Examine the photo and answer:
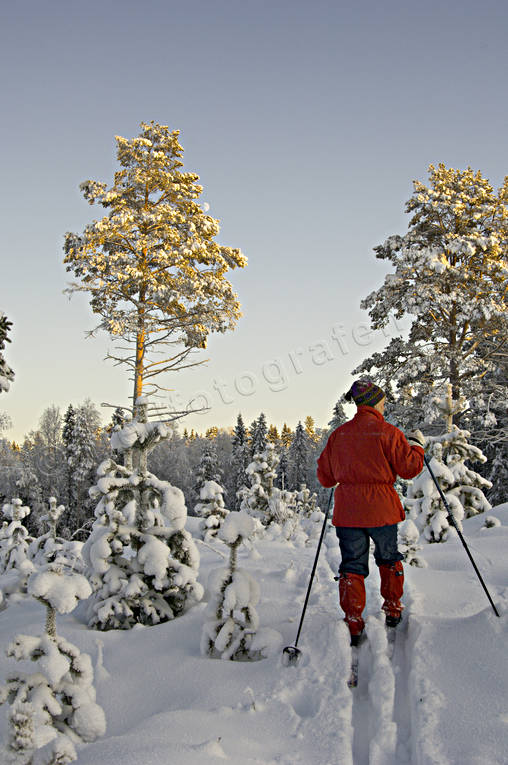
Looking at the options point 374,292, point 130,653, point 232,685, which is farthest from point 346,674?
point 374,292

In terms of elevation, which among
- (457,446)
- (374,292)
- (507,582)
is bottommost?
(507,582)

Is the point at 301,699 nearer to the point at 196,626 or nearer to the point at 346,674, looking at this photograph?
the point at 346,674

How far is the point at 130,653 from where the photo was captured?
3486mm

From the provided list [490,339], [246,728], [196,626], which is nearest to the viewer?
[246,728]

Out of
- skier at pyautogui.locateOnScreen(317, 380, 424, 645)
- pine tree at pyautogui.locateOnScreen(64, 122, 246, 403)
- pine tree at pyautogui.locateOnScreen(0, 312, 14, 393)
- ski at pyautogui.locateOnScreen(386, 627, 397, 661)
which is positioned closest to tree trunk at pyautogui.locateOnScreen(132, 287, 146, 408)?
pine tree at pyautogui.locateOnScreen(64, 122, 246, 403)

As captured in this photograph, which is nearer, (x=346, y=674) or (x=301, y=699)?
(x=301, y=699)

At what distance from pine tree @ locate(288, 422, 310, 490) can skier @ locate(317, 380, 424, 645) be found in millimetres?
49723

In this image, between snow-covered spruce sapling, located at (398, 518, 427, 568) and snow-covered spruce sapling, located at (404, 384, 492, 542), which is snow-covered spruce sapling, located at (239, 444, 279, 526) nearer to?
snow-covered spruce sapling, located at (404, 384, 492, 542)

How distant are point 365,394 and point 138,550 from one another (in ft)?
8.90

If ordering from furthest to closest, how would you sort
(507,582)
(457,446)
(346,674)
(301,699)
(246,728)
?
(457,446) → (507,582) → (346,674) → (301,699) → (246,728)

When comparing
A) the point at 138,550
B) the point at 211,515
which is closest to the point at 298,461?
the point at 211,515

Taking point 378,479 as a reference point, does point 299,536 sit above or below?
below

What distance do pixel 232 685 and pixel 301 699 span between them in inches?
18.0

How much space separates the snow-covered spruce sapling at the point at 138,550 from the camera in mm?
4168
